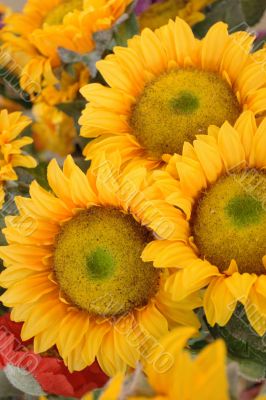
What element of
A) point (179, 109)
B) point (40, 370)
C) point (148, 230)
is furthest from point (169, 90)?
point (40, 370)

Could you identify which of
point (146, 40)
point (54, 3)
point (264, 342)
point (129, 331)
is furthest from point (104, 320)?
point (54, 3)

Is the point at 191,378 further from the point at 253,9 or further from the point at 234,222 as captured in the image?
the point at 253,9

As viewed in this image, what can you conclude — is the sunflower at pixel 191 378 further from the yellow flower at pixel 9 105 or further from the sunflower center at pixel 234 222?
the yellow flower at pixel 9 105

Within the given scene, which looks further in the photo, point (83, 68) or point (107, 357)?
point (83, 68)

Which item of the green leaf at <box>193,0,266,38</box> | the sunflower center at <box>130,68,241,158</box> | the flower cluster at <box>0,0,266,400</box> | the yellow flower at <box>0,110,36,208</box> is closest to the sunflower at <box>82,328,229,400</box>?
the flower cluster at <box>0,0,266,400</box>

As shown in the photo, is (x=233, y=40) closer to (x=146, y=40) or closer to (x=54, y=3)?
(x=146, y=40)

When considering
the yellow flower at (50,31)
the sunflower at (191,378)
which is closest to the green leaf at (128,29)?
the yellow flower at (50,31)

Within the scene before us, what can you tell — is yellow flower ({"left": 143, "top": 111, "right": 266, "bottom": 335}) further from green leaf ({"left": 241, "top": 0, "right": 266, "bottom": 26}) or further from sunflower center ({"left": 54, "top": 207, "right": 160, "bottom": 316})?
green leaf ({"left": 241, "top": 0, "right": 266, "bottom": 26})
